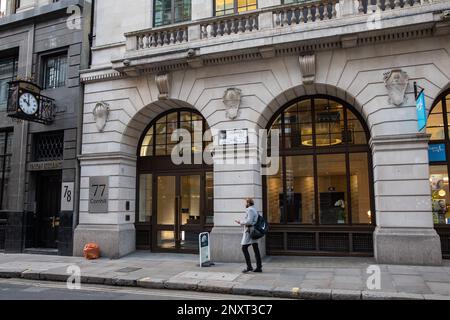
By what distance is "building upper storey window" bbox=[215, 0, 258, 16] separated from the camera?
46.0ft

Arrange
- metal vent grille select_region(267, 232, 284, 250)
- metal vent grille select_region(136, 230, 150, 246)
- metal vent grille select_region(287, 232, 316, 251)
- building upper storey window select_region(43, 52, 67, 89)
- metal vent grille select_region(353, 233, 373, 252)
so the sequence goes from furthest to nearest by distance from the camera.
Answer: building upper storey window select_region(43, 52, 67, 89) < metal vent grille select_region(136, 230, 150, 246) < metal vent grille select_region(267, 232, 284, 250) < metal vent grille select_region(287, 232, 316, 251) < metal vent grille select_region(353, 233, 373, 252)

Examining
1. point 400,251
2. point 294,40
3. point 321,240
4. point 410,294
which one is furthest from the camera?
point 321,240

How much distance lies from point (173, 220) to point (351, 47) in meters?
8.51

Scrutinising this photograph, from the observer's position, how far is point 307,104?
13.6m

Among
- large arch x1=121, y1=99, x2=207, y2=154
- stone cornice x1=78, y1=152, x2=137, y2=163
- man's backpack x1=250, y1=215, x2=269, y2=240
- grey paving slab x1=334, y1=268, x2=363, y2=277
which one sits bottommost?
grey paving slab x1=334, y1=268, x2=363, y2=277

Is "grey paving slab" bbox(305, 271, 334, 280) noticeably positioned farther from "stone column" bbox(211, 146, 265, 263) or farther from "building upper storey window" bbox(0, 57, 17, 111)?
"building upper storey window" bbox(0, 57, 17, 111)

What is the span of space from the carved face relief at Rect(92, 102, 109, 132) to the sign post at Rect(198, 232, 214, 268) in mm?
6139

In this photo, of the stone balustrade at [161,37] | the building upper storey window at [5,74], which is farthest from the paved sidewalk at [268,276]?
the building upper storey window at [5,74]

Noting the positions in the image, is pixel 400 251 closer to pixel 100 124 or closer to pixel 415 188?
pixel 415 188

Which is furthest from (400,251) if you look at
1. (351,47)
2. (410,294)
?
(351,47)

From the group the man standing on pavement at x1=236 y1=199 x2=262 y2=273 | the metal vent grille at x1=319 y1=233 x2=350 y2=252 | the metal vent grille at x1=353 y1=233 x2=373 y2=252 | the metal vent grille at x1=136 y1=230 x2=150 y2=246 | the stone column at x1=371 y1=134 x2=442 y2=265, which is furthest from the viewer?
the metal vent grille at x1=136 y1=230 x2=150 y2=246

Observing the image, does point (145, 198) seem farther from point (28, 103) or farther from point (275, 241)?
point (28, 103)

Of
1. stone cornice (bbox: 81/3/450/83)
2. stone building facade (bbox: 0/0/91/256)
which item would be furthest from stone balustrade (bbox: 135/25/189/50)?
stone building facade (bbox: 0/0/91/256)

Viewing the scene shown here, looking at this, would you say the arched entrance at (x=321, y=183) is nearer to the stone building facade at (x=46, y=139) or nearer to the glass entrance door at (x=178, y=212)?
the glass entrance door at (x=178, y=212)
